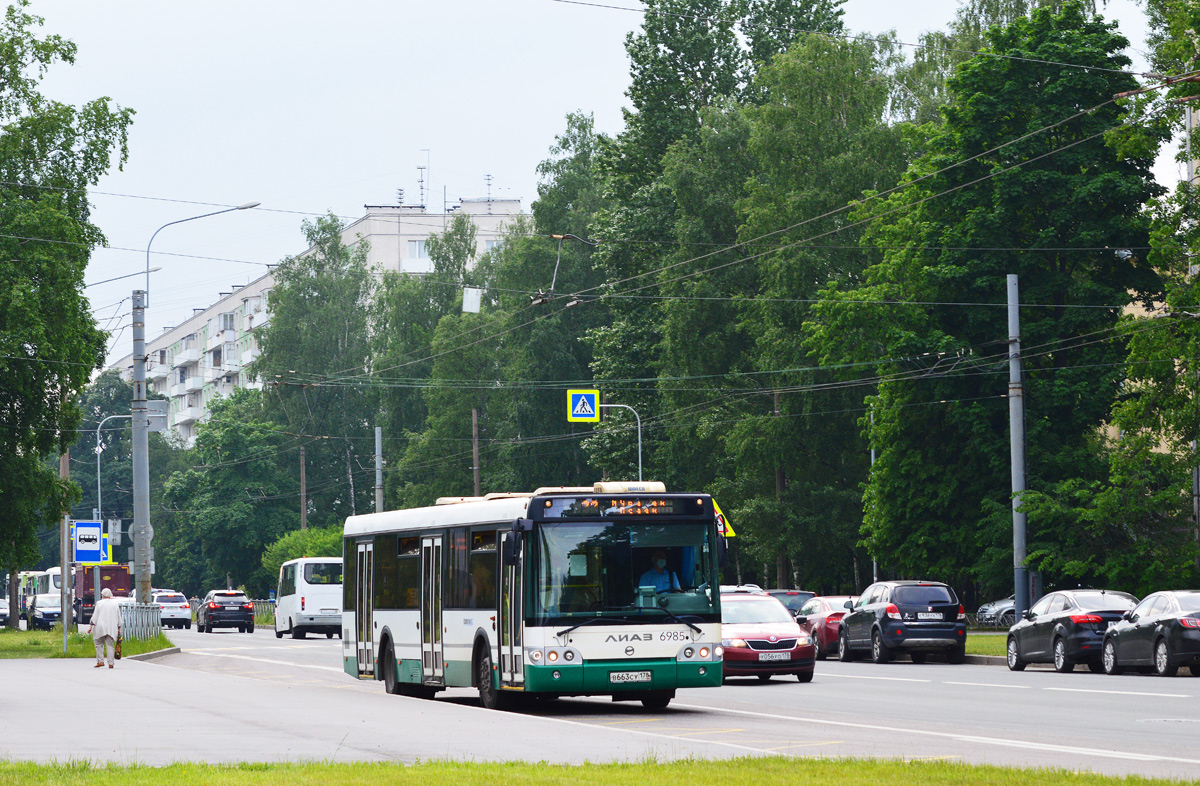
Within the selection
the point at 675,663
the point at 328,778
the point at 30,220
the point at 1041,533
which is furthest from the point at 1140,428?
the point at 328,778

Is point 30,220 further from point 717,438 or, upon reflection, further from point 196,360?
point 196,360

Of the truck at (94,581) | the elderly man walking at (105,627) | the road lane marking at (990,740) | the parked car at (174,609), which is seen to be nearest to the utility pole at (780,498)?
the parked car at (174,609)

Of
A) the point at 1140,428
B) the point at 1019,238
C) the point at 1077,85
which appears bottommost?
the point at 1140,428

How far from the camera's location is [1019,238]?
47.0 meters

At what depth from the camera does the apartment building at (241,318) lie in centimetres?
11481

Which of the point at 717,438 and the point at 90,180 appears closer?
the point at 90,180

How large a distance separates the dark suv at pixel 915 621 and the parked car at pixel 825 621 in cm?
204

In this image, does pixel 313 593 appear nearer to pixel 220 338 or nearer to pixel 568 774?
pixel 568 774

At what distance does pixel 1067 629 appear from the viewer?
97.7ft

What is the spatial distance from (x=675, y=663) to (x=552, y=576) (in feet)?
5.46

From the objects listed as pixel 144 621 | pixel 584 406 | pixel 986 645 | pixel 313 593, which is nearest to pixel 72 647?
pixel 144 621

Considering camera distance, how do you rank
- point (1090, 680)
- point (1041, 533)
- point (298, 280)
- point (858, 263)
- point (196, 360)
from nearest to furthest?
point (1090, 680), point (1041, 533), point (858, 263), point (298, 280), point (196, 360)

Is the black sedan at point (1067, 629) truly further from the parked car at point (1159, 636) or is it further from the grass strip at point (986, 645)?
the grass strip at point (986, 645)

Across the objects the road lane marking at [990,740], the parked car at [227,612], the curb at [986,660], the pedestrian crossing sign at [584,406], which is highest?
the pedestrian crossing sign at [584,406]
